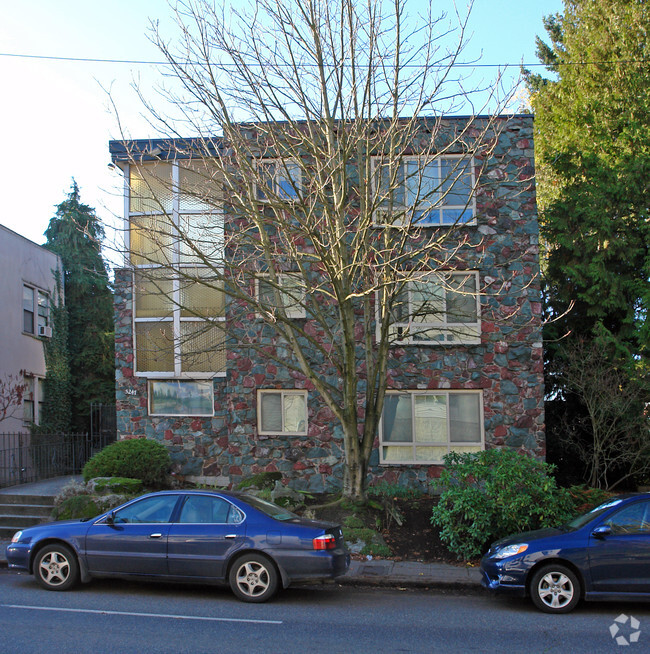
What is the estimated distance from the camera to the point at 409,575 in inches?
394

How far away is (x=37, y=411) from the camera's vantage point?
862 inches

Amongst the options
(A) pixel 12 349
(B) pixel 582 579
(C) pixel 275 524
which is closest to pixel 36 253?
(A) pixel 12 349

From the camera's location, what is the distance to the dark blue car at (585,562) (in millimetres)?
7957

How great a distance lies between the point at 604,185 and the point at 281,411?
9033 mm

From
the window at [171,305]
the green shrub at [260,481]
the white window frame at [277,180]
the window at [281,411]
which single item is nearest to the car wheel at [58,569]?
the green shrub at [260,481]

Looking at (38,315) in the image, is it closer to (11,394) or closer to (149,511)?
(11,394)

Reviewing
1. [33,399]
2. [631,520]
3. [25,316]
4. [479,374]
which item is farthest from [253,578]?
[25,316]

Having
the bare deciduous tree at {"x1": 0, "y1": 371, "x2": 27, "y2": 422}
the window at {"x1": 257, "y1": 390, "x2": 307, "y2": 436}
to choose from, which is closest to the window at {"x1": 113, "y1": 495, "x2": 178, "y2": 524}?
the window at {"x1": 257, "y1": 390, "x2": 307, "y2": 436}

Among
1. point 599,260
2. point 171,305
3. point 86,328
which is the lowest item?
point 171,305

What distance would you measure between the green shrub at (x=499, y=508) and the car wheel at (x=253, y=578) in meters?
3.59

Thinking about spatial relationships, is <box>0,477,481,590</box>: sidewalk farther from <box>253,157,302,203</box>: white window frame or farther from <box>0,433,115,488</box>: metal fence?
<box>0,433,115,488</box>: metal fence

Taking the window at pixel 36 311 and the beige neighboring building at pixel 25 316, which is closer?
the beige neighboring building at pixel 25 316

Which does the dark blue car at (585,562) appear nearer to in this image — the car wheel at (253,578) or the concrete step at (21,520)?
the car wheel at (253,578)

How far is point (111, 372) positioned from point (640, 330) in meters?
17.8
